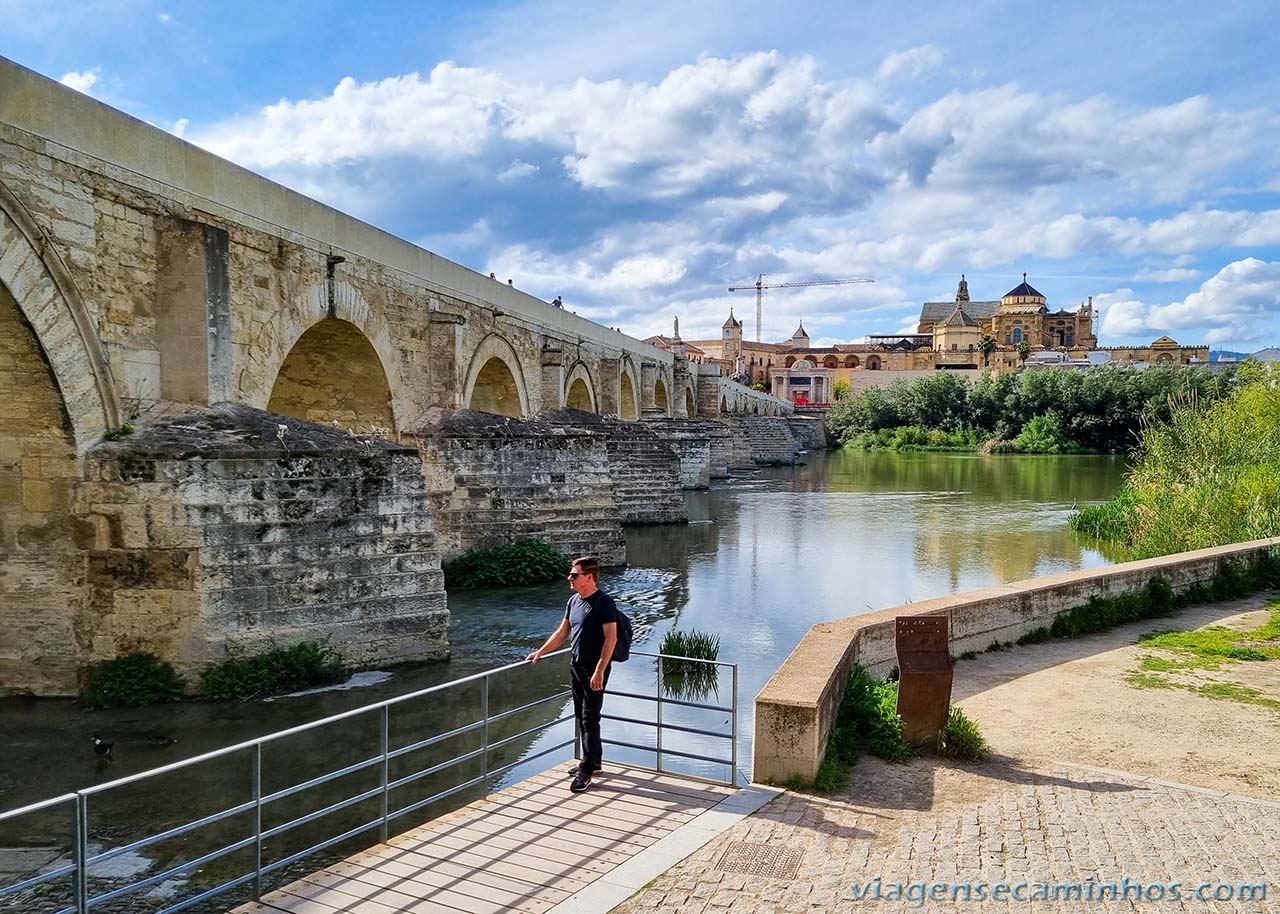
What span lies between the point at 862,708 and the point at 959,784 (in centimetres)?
85

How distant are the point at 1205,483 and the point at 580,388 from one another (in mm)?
15064

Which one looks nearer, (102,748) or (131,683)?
(102,748)

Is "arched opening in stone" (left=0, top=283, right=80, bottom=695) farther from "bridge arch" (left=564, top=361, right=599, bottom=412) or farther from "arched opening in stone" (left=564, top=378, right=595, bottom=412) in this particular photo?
"arched opening in stone" (left=564, top=378, right=595, bottom=412)

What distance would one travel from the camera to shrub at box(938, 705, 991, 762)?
5.22m

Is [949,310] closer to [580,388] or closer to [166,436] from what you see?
[580,388]

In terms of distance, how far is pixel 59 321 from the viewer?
24.1ft

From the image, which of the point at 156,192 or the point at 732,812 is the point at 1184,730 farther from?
the point at 156,192

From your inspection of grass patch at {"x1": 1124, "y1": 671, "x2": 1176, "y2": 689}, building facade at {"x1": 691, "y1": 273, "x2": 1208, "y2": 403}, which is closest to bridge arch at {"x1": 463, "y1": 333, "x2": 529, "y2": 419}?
grass patch at {"x1": 1124, "y1": 671, "x2": 1176, "y2": 689}

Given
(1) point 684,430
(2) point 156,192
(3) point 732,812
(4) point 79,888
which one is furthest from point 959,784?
(1) point 684,430

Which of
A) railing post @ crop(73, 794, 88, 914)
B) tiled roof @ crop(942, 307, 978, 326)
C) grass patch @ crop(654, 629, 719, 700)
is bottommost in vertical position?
grass patch @ crop(654, 629, 719, 700)

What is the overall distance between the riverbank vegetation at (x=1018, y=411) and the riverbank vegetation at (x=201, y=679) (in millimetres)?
45313

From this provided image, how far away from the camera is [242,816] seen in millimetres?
5988

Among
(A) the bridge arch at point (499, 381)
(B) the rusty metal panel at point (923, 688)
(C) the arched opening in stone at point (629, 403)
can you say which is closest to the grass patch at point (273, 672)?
(B) the rusty metal panel at point (923, 688)

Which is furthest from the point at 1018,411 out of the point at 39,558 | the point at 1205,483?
the point at 39,558
